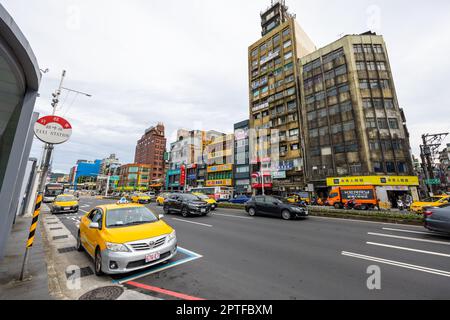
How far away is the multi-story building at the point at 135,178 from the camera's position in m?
85.8

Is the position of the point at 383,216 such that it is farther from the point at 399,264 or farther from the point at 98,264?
the point at 98,264

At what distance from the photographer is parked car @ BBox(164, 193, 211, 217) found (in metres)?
13.0

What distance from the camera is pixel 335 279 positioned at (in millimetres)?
4066

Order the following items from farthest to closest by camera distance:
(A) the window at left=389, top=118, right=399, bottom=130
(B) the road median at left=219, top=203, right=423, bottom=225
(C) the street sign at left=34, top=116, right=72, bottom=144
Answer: (A) the window at left=389, top=118, right=399, bottom=130
(B) the road median at left=219, top=203, right=423, bottom=225
(C) the street sign at left=34, top=116, right=72, bottom=144

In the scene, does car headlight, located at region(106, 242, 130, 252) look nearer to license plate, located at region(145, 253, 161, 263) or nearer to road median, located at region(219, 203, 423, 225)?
license plate, located at region(145, 253, 161, 263)

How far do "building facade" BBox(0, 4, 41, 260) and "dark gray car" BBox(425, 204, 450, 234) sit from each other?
13.7m

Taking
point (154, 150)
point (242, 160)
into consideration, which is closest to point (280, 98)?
point (242, 160)

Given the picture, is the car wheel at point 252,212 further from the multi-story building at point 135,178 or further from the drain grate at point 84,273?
the multi-story building at point 135,178

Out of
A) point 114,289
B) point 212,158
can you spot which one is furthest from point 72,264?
point 212,158

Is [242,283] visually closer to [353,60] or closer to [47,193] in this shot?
[353,60]

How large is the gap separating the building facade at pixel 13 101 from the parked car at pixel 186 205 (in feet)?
28.6

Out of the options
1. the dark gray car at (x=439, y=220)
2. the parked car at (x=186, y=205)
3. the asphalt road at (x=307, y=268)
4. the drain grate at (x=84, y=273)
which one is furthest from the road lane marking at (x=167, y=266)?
the dark gray car at (x=439, y=220)

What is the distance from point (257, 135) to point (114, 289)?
41030 mm

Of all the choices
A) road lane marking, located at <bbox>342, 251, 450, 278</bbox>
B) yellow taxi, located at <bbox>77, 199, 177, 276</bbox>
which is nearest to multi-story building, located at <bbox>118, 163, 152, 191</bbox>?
yellow taxi, located at <bbox>77, 199, 177, 276</bbox>
